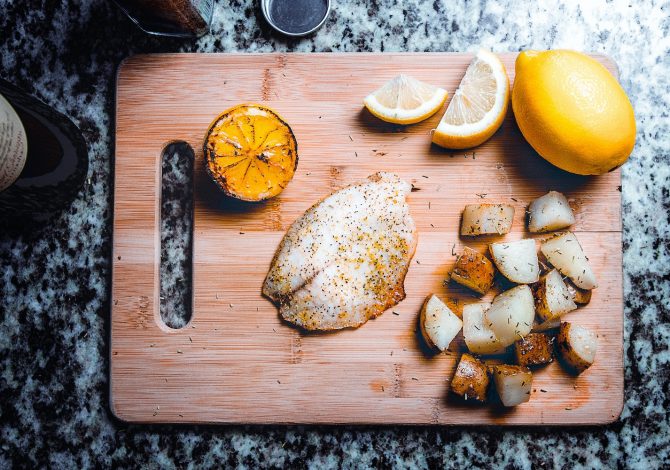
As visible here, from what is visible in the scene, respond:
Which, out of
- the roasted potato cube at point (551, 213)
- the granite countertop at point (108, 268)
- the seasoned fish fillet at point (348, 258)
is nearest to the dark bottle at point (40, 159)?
the granite countertop at point (108, 268)

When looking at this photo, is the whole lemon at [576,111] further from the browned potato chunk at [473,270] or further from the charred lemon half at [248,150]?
the charred lemon half at [248,150]

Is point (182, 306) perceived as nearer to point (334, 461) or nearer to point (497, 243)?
point (334, 461)

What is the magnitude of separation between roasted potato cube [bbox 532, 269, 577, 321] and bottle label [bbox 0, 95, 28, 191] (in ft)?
4.01

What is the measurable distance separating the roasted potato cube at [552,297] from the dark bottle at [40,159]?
1.20 m

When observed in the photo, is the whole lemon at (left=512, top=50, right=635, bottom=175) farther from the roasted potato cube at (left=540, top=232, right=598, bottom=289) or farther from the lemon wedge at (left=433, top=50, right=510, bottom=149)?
the roasted potato cube at (left=540, top=232, right=598, bottom=289)

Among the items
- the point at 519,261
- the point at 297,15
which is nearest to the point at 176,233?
the point at 297,15

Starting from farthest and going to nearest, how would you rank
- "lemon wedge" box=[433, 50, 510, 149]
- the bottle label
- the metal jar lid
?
1. the metal jar lid
2. "lemon wedge" box=[433, 50, 510, 149]
3. the bottle label

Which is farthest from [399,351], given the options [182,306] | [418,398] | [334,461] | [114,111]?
[114,111]

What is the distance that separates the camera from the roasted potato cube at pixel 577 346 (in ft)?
4.57

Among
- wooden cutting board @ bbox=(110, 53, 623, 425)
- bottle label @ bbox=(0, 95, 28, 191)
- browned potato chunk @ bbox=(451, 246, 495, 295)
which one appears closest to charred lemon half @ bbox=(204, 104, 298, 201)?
wooden cutting board @ bbox=(110, 53, 623, 425)

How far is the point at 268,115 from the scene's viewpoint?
4.45ft

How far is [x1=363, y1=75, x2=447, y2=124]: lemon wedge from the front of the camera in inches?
55.5

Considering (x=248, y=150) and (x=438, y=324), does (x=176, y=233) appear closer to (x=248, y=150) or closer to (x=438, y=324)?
(x=248, y=150)

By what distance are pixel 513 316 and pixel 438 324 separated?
186 millimetres
